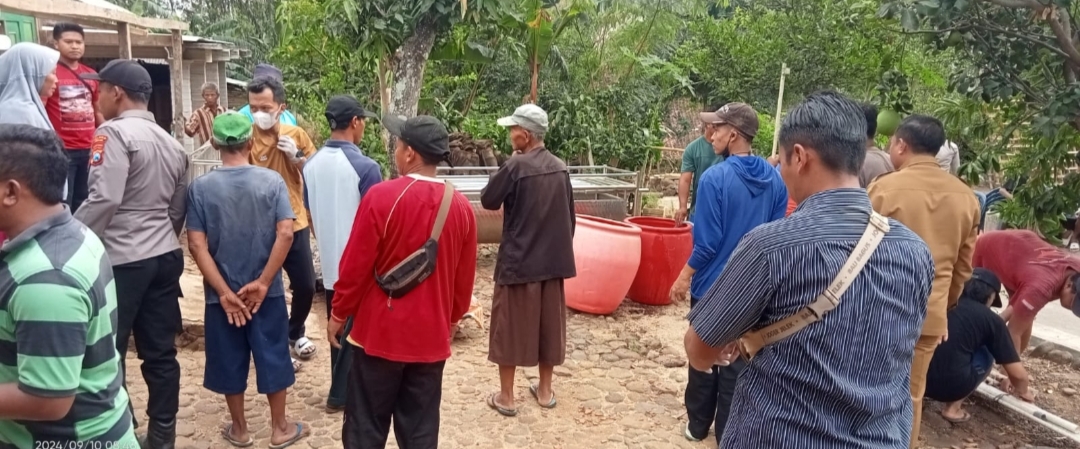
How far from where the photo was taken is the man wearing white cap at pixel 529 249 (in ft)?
13.2

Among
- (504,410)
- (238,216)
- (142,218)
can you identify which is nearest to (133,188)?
(142,218)

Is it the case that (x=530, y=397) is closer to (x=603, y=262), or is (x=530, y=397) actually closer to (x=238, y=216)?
(x=603, y=262)

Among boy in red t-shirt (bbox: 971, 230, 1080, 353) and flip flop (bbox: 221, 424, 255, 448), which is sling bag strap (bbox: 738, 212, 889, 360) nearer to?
flip flop (bbox: 221, 424, 255, 448)

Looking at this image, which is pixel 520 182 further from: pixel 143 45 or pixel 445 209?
pixel 143 45

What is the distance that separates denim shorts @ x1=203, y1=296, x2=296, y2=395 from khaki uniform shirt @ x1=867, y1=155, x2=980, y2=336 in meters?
2.88

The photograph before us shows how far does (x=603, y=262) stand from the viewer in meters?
5.73

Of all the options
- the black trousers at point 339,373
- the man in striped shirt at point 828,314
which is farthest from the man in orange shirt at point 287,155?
the man in striped shirt at point 828,314

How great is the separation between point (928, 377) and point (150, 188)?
421cm

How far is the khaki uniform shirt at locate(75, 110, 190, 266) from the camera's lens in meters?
3.08

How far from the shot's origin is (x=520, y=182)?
4.02 meters

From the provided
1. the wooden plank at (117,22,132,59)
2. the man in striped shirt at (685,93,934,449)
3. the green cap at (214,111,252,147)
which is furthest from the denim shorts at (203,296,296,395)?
the wooden plank at (117,22,132,59)

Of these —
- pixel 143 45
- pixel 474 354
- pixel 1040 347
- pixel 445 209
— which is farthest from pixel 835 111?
pixel 143 45

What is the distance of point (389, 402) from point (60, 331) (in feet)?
5.12
